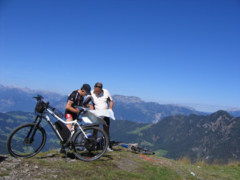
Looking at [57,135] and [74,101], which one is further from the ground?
[74,101]

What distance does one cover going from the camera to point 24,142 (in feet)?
19.1

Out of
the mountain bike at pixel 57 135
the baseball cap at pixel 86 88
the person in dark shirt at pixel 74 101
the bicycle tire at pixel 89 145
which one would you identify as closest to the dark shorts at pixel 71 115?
the person in dark shirt at pixel 74 101

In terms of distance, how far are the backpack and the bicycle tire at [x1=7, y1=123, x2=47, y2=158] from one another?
1.76 feet

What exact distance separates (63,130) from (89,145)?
1.14 m

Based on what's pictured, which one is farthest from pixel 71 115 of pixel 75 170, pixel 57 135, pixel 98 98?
pixel 75 170

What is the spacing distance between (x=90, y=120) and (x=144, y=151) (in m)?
5.28

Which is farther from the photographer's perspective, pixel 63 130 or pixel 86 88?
pixel 86 88

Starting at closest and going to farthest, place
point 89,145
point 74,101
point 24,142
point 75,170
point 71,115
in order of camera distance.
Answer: point 75,170 < point 24,142 < point 89,145 < point 74,101 < point 71,115

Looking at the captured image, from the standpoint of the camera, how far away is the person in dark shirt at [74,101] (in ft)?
21.6

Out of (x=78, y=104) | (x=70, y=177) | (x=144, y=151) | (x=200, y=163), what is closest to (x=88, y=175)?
(x=70, y=177)

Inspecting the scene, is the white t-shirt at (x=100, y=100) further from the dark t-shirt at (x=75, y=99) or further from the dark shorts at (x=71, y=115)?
the dark shorts at (x=71, y=115)

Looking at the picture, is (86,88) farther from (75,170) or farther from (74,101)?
(75,170)

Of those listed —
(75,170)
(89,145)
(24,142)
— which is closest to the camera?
(75,170)

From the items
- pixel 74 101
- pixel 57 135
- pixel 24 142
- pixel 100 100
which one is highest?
pixel 100 100
